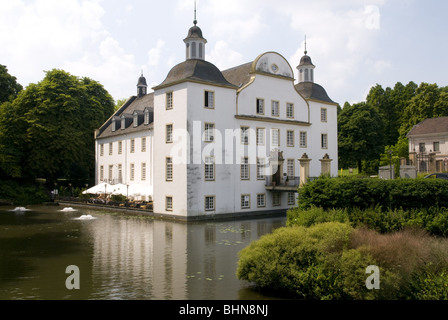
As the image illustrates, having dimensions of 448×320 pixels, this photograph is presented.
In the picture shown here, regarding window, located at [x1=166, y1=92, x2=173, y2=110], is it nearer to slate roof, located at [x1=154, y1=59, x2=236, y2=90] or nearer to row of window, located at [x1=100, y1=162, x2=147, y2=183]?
slate roof, located at [x1=154, y1=59, x2=236, y2=90]

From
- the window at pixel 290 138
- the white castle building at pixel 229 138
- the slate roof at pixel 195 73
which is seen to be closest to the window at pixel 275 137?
the white castle building at pixel 229 138

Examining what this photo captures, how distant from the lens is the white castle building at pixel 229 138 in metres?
30.2

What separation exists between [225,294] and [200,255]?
5895 mm

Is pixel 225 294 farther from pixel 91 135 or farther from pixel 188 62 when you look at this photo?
pixel 91 135

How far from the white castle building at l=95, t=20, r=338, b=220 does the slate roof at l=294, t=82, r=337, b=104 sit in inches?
4.3

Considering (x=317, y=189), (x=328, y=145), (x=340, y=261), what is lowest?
(x=340, y=261)

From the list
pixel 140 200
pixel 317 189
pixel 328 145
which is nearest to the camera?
pixel 317 189

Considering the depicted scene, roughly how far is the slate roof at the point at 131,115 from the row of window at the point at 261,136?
25.8 feet

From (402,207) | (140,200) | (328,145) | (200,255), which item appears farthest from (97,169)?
(402,207)

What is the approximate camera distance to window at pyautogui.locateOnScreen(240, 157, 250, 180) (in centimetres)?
3341

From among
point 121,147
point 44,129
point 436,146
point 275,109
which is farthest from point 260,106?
point 436,146

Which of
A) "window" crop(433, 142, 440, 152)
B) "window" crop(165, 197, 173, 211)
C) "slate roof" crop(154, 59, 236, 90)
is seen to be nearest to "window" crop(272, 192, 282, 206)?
"window" crop(165, 197, 173, 211)

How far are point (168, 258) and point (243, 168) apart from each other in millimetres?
17934
